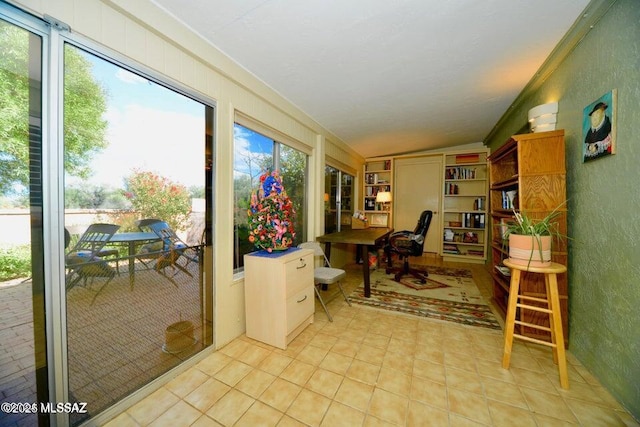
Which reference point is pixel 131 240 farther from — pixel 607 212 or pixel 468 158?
pixel 468 158

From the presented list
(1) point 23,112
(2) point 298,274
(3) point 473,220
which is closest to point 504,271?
(2) point 298,274

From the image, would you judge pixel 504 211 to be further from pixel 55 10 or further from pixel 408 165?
pixel 55 10

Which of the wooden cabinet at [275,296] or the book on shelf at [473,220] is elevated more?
the book on shelf at [473,220]

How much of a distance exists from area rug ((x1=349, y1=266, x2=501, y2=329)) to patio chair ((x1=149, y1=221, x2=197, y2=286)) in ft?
6.57

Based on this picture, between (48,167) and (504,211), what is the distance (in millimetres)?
3626

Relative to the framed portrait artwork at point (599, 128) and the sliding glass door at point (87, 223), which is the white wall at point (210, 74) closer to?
the sliding glass door at point (87, 223)

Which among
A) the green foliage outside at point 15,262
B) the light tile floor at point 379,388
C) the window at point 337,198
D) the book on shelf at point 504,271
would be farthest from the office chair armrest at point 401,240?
the green foliage outside at point 15,262

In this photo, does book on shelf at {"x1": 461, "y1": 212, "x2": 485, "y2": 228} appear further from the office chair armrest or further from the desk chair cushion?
the desk chair cushion

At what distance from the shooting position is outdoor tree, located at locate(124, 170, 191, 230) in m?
1.44

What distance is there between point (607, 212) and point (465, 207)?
3.96 meters

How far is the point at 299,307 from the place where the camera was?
211 cm

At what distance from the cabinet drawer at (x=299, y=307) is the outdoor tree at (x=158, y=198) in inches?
42.1

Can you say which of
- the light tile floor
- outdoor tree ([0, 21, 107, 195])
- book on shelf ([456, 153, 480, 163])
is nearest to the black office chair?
the light tile floor

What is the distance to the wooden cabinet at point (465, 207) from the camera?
4.96 metres
